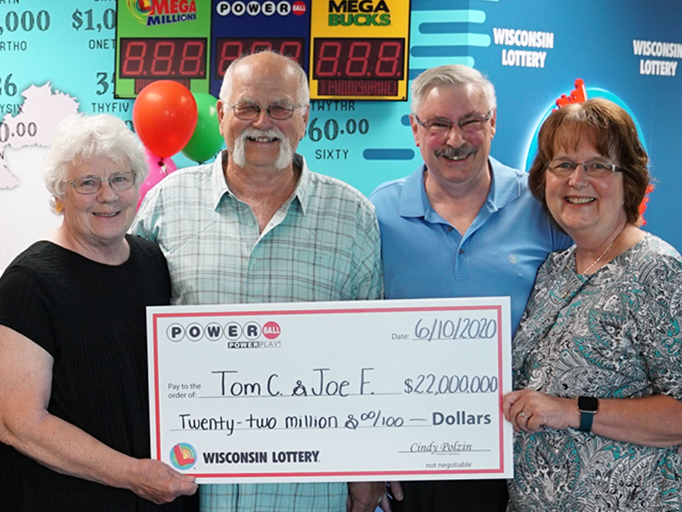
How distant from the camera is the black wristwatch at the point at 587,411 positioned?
1.72m

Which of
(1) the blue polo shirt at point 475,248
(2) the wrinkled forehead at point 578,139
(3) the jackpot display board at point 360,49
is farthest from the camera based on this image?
(3) the jackpot display board at point 360,49

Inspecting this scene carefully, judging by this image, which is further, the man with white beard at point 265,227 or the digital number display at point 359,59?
the digital number display at point 359,59

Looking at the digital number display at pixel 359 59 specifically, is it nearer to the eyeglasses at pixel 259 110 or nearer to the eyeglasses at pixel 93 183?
the eyeglasses at pixel 259 110

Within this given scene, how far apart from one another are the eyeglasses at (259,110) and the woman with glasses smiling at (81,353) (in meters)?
0.37

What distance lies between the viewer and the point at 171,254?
80.2 inches

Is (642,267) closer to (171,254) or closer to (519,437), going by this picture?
(519,437)

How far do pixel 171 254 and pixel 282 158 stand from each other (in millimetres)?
437

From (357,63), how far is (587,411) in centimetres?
326

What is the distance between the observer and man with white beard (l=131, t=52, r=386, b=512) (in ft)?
6.55

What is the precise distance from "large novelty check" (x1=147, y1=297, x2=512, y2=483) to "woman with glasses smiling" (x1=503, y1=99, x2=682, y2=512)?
122 millimetres

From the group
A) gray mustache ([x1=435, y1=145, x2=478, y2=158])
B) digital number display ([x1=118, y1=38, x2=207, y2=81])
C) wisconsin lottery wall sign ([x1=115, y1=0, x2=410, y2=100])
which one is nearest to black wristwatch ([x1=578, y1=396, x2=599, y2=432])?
gray mustache ([x1=435, y1=145, x2=478, y2=158])

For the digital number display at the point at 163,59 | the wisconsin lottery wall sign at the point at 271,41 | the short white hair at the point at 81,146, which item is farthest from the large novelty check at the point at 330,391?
the digital number display at the point at 163,59

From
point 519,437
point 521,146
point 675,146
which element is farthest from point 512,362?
point 675,146
